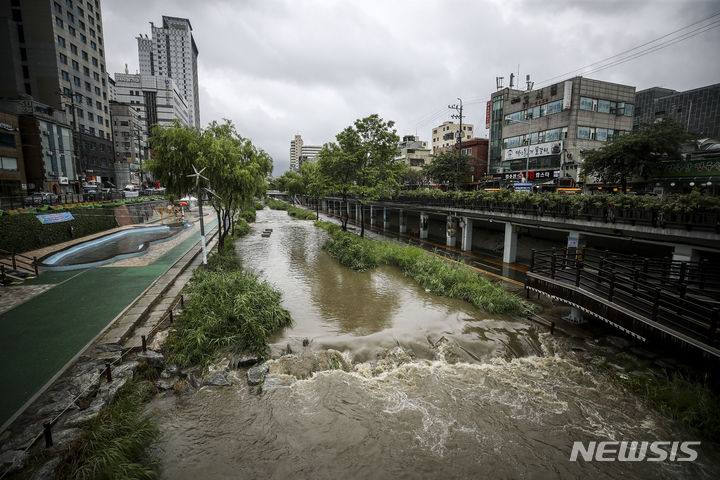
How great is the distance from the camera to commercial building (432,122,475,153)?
3514 inches

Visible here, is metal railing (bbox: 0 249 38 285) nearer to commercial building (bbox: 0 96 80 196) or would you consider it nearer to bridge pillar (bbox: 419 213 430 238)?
commercial building (bbox: 0 96 80 196)

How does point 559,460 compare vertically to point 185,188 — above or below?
below

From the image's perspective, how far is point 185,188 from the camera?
724 inches

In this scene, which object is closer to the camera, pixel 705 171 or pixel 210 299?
pixel 210 299

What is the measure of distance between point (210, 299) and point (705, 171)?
38.6 m

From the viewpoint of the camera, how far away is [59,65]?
4822 centimetres

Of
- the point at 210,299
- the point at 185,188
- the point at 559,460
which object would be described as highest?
the point at 185,188

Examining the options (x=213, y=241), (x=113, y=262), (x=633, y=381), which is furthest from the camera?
(x=213, y=241)

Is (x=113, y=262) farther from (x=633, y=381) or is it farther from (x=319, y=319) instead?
(x=633, y=381)

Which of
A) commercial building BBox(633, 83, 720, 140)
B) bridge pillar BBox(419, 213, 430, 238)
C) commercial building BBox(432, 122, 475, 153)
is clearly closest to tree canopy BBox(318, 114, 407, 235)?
bridge pillar BBox(419, 213, 430, 238)

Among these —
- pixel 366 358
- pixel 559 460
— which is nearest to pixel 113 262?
pixel 366 358

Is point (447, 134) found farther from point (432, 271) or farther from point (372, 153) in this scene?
point (432, 271)

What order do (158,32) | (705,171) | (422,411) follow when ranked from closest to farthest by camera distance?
(422,411) < (705,171) < (158,32)

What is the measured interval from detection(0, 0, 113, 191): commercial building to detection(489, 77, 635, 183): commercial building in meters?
59.7
